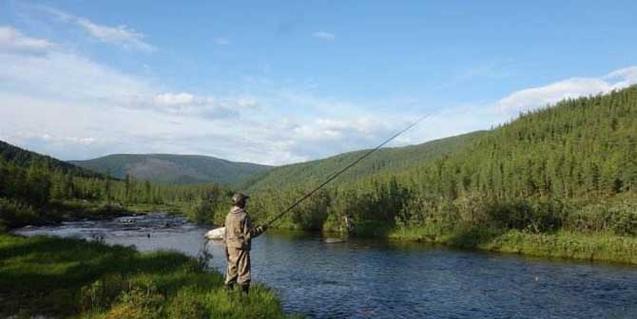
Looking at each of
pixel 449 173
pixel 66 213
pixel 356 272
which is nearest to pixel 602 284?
pixel 356 272

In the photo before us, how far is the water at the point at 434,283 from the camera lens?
32562mm

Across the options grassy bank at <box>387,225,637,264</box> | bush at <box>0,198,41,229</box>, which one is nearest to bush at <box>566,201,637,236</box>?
grassy bank at <box>387,225,637,264</box>

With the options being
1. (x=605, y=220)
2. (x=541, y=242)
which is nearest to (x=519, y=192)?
(x=605, y=220)

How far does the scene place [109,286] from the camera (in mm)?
18109

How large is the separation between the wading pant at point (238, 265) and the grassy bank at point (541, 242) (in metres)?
51.4

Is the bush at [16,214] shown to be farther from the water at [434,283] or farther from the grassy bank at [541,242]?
the grassy bank at [541,242]

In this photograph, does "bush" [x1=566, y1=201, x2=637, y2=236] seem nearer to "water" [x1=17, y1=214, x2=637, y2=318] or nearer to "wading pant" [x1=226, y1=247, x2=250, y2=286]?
"water" [x1=17, y1=214, x2=637, y2=318]

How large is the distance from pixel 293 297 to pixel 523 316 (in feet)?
42.6

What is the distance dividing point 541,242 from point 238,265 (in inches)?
2179

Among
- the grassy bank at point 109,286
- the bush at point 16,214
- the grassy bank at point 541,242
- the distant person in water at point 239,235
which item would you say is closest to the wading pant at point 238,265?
the distant person in water at point 239,235

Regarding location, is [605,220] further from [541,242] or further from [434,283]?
[434,283]

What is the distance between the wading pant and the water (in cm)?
1400

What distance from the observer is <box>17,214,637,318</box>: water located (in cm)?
3256

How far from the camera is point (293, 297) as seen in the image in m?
34.7
